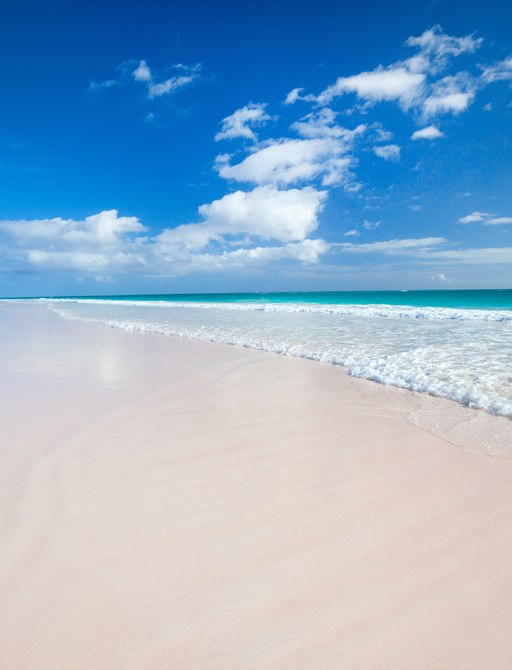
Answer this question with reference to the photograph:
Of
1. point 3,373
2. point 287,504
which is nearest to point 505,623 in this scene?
point 287,504

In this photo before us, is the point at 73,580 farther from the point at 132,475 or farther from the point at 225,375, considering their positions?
the point at 225,375

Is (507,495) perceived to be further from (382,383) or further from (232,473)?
(382,383)

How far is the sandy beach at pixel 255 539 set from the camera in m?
1.91

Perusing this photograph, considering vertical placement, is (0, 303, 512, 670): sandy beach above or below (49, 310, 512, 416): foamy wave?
below

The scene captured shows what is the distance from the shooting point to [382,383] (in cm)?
706

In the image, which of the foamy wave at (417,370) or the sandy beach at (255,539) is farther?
the foamy wave at (417,370)

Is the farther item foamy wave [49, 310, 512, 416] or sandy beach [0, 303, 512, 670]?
foamy wave [49, 310, 512, 416]

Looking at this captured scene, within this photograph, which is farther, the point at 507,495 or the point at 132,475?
the point at 132,475

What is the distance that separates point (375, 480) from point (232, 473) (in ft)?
4.05

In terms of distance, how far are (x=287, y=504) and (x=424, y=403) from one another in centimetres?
344

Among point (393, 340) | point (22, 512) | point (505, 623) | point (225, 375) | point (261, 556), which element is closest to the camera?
point (505, 623)

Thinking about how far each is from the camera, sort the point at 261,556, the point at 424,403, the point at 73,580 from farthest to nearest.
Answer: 1. the point at 424,403
2. the point at 261,556
3. the point at 73,580

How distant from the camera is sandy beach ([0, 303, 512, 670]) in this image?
1.91 meters

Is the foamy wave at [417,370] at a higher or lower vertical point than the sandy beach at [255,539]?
higher
